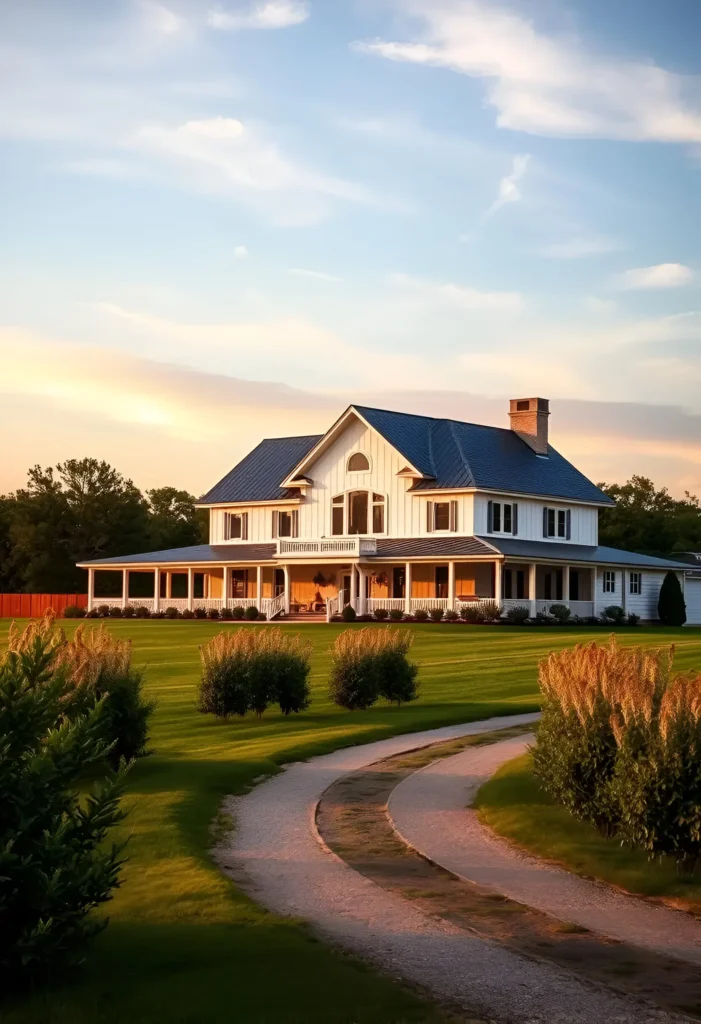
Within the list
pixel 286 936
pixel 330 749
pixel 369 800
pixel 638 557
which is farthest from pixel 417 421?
pixel 286 936

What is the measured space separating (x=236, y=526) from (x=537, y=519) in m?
16.3

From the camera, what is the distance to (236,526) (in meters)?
67.0

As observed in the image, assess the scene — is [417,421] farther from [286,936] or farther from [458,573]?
[286,936]

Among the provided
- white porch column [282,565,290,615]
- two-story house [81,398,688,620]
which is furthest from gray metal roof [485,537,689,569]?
white porch column [282,565,290,615]

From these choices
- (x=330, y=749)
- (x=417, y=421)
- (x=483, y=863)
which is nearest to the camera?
(x=483, y=863)

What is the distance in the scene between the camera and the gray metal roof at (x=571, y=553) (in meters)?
55.1

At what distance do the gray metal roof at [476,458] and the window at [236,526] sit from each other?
10.2 meters

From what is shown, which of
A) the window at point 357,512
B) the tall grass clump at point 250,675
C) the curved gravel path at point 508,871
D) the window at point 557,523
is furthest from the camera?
the window at point 557,523

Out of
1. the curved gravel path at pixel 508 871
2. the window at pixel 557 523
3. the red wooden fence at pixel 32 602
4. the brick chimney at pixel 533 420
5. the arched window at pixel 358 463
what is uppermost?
the brick chimney at pixel 533 420

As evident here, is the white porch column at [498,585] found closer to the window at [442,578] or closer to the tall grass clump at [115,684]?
the window at [442,578]

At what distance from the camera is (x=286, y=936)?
9.09m

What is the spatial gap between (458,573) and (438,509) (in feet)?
10.3

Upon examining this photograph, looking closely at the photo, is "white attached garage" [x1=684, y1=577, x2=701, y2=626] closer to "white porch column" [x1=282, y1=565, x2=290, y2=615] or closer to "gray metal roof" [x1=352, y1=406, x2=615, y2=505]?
"gray metal roof" [x1=352, y1=406, x2=615, y2=505]

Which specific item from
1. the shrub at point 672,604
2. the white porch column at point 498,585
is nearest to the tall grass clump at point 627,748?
the white porch column at point 498,585
